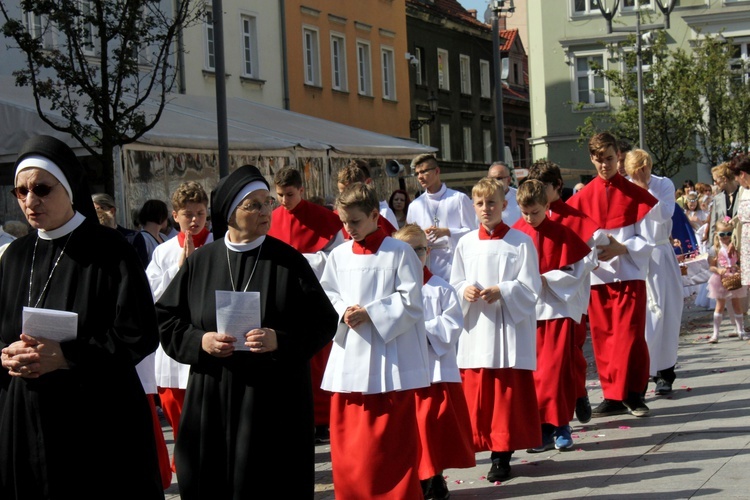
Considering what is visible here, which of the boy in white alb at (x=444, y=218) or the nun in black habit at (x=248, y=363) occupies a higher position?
the boy in white alb at (x=444, y=218)

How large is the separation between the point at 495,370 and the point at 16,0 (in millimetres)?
17594

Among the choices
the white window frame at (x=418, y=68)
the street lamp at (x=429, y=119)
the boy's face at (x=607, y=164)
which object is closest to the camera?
the boy's face at (x=607, y=164)

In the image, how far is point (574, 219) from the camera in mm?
9828

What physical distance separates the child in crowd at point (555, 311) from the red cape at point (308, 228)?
6.15ft

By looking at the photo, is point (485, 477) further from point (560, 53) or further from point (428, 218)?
point (560, 53)

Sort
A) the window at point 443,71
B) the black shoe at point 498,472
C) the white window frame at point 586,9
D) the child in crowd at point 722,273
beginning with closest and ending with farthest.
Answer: the black shoe at point 498,472 → the child in crowd at point 722,273 → the window at point 443,71 → the white window frame at point 586,9

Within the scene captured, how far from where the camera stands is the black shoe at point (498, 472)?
8164mm

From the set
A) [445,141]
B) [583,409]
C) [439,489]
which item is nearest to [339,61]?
[445,141]

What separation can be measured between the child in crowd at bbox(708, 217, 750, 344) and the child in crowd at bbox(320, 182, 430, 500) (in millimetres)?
8818

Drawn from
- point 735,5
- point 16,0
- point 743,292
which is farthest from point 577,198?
point 735,5

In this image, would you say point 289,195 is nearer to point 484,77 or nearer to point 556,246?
point 556,246

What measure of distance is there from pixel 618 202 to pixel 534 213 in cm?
162

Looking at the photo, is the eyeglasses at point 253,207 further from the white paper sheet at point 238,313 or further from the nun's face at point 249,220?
the white paper sheet at point 238,313

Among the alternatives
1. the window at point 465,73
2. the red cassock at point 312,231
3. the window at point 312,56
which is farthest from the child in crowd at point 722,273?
the window at point 465,73
